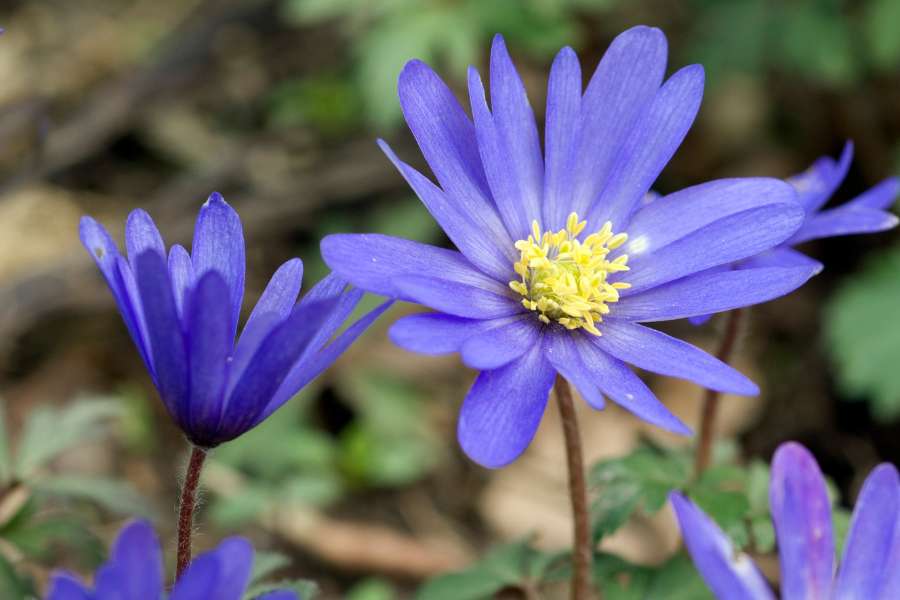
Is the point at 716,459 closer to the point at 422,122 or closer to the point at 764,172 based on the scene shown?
the point at 422,122

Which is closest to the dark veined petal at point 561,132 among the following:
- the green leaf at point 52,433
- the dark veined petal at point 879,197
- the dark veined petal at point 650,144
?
the dark veined petal at point 650,144

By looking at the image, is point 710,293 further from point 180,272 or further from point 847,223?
point 180,272

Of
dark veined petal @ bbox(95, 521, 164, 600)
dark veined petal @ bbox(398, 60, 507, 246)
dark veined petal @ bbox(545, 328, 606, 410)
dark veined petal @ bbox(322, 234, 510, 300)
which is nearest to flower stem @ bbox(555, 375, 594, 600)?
dark veined petal @ bbox(545, 328, 606, 410)

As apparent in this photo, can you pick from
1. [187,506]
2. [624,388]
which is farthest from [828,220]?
[187,506]

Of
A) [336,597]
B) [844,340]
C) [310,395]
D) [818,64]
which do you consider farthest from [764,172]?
[336,597]

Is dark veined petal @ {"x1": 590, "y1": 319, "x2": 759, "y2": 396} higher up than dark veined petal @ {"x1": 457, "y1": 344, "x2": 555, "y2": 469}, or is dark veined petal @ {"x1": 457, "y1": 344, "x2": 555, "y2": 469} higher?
dark veined petal @ {"x1": 590, "y1": 319, "x2": 759, "y2": 396}

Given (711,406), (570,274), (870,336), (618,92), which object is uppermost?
(618,92)

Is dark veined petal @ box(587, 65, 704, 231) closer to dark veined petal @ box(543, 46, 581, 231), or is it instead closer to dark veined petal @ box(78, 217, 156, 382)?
dark veined petal @ box(543, 46, 581, 231)
